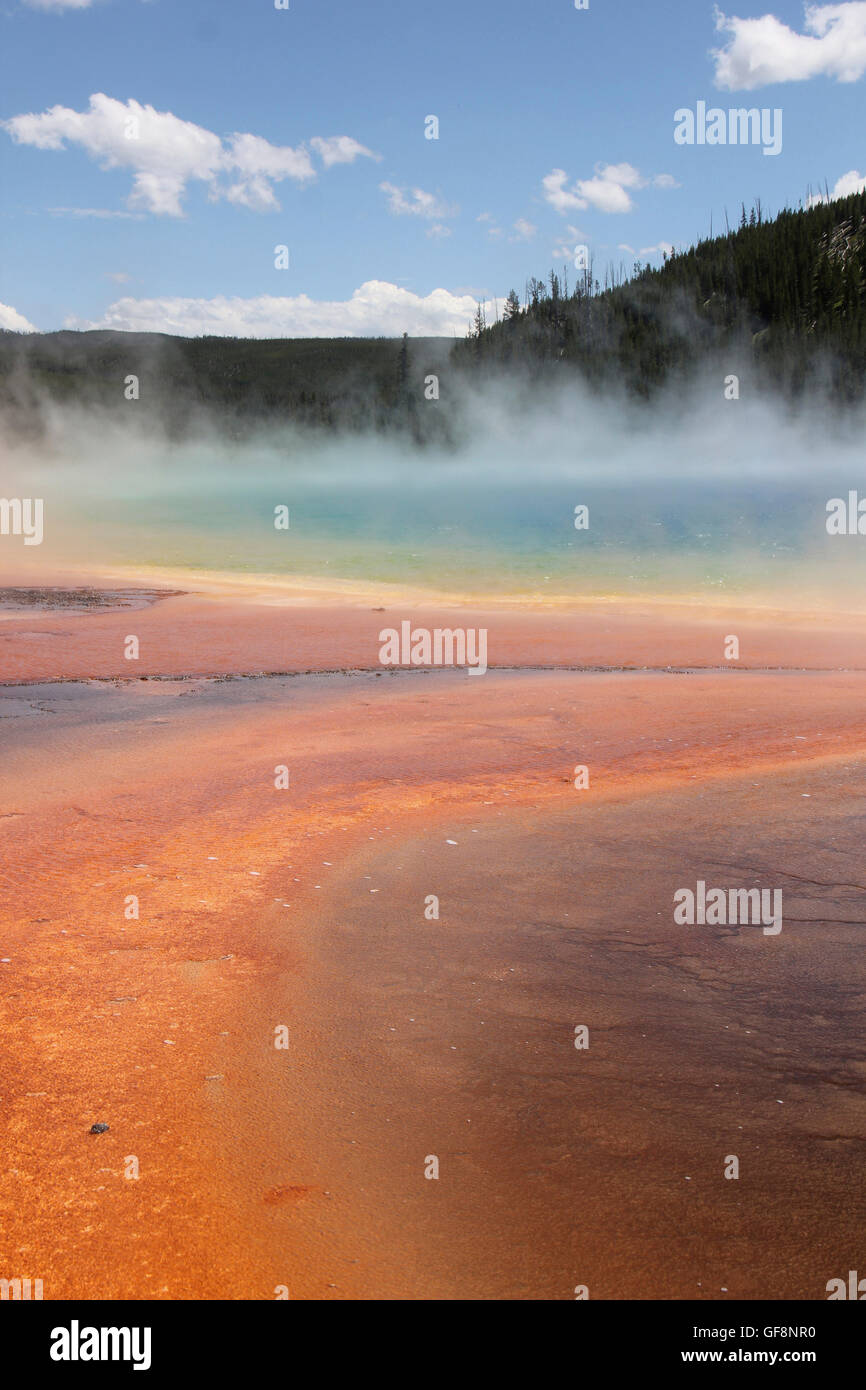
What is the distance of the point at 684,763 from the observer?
28.2 ft

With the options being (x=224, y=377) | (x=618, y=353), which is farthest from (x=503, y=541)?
(x=224, y=377)

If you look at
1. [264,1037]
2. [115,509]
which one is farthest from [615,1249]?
[115,509]

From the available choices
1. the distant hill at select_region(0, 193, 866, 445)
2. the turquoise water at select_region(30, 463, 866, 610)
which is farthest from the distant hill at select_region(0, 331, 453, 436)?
the turquoise water at select_region(30, 463, 866, 610)

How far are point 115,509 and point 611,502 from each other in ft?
87.6

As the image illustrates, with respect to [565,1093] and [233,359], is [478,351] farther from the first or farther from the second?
[565,1093]

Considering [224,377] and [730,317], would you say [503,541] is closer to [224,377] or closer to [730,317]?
[730,317]

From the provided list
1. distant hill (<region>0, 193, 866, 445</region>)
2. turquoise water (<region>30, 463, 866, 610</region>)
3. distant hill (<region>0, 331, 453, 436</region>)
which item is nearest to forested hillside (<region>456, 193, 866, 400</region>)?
distant hill (<region>0, 193, 866, 445</region>)

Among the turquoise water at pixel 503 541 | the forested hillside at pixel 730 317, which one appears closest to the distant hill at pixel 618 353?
the forested hillside at pixel 730 317

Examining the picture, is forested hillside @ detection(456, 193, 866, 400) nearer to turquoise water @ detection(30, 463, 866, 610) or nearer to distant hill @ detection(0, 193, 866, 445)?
distant hill @ detection(0, 193, 866, 445)

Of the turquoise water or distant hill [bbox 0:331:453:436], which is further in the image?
distant hill [bbox 0:331:453:436]

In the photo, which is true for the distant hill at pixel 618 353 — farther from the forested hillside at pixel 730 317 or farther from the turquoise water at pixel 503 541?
the turquoise water at pixel 503 541

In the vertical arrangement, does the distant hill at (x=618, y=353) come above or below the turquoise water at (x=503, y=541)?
above

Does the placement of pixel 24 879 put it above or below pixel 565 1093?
above

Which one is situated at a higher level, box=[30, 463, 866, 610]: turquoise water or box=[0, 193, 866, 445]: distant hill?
box=[0, 193, 866, 445]: distant hill
